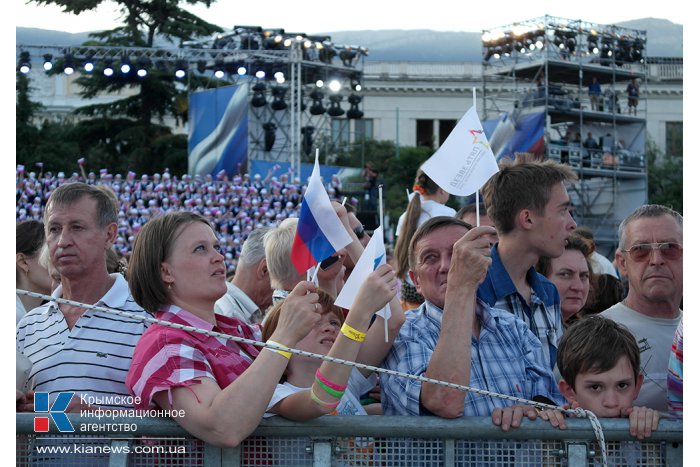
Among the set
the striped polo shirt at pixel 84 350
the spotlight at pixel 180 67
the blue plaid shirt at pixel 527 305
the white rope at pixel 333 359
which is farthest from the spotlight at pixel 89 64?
the white rope at pixel 333 359

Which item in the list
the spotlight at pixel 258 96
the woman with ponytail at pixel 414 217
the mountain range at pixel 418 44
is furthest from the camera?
the mountain range at pixel 418 44

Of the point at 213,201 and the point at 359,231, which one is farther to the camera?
the point at 213,201

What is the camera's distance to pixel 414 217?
5.85 metres

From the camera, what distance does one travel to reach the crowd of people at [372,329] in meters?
2.75

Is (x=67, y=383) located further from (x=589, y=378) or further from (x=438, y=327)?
(x=589, y=378)

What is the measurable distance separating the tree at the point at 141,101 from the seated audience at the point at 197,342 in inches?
1251

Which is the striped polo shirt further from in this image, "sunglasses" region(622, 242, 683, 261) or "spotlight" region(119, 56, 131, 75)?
"spotlight" region(119, 56, 131, 75)

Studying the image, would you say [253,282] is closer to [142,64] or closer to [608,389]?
[608,389]

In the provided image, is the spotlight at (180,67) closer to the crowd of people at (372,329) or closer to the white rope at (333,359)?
the crowd of people at (372,329)

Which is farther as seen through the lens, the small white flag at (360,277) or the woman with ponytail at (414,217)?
the woman with ponytail at (414,217)

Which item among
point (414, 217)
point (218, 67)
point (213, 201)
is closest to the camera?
point (414, 217)

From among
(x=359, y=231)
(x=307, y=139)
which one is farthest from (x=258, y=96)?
(x=359, y=231)

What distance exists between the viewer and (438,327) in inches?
128

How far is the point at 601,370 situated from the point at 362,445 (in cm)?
80
